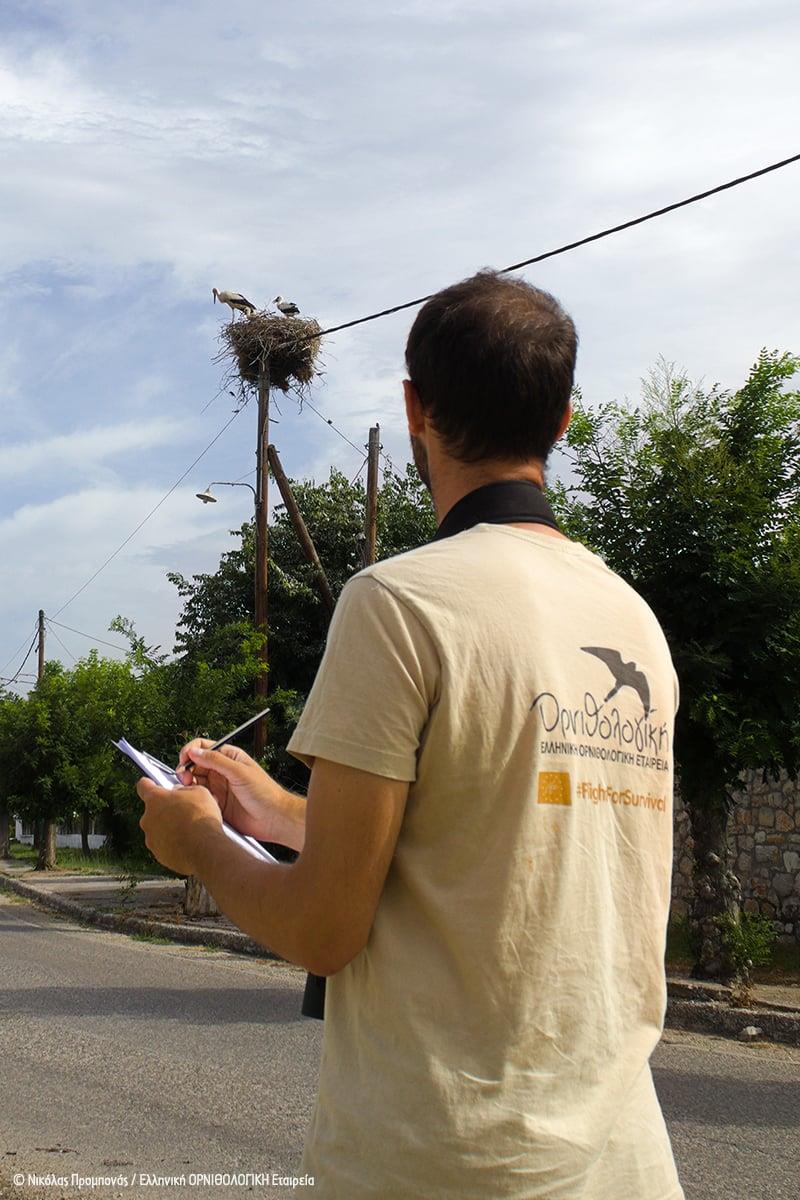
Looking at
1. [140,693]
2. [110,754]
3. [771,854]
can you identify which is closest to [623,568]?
[771,854]

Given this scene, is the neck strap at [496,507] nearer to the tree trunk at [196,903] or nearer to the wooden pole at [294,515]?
the tree trunk at [196,903]

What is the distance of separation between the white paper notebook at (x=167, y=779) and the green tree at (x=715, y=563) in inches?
334

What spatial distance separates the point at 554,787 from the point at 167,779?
639mm

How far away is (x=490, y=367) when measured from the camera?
1.66 metres

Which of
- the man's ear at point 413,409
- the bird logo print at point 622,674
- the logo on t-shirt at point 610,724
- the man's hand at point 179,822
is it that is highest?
the man's ear at point 413,409

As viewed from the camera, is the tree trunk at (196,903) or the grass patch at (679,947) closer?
the grass patch at (679,947)

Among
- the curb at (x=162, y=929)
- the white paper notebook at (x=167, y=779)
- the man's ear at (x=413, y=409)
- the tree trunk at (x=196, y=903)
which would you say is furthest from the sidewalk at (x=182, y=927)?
the man's ear at (x=413, y=409)

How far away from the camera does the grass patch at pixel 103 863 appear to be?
20.2m

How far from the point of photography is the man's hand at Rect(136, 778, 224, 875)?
1694 millimetres

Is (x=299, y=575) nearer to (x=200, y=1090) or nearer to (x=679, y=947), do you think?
(x=679, y=947)

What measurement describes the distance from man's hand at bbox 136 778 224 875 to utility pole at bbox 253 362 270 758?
51.1 feet

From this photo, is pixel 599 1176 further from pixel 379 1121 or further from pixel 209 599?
pixel 209 599

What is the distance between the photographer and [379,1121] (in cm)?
144

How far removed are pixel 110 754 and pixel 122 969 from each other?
11.8m
